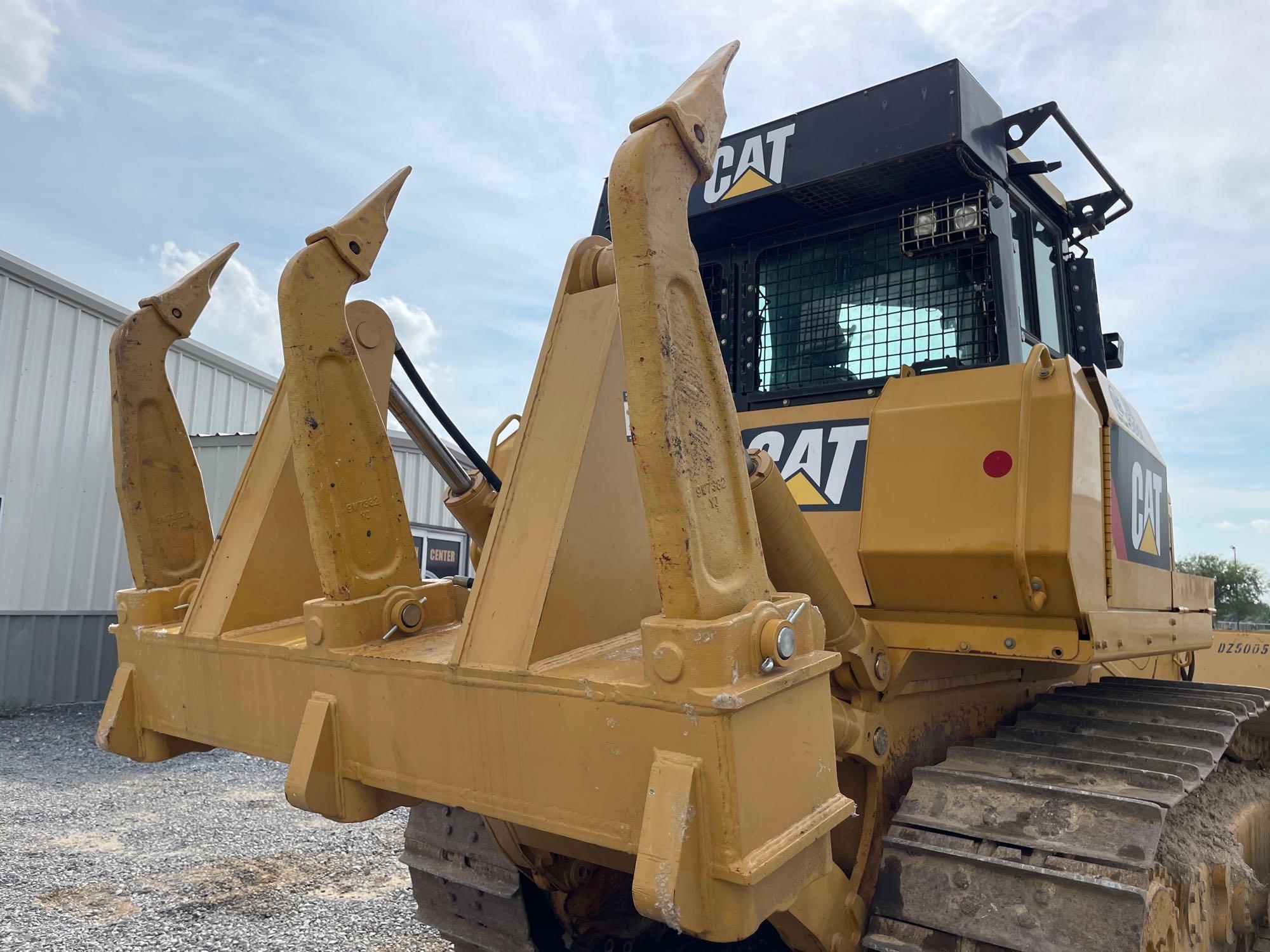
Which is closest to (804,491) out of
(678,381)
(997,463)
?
(997,463)

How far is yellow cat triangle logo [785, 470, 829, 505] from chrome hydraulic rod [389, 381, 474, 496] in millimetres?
1047

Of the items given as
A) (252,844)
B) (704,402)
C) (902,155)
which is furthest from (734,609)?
(252,844)

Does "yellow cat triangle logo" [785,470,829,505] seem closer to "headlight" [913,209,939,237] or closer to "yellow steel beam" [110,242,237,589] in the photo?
"headlight" [913,209,939,237]

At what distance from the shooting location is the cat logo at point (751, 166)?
11.0 ft

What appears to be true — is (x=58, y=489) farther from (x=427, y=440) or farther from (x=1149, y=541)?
(x=1149, y=541)

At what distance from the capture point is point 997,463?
2402 millimetres

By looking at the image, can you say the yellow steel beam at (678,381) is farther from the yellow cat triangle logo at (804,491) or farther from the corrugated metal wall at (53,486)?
the corrugated metal wall at (53,486)

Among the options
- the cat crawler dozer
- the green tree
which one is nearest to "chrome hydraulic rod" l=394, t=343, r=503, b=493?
the cat crawler dozer

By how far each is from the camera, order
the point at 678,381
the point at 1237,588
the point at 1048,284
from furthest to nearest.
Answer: the point at 1237,588 < the point at 1048,284 < the point at 678,381

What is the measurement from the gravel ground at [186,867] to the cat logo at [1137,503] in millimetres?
3304

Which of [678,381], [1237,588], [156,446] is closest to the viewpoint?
[678,381]

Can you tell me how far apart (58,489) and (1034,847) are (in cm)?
1182

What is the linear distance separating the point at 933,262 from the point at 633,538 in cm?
183

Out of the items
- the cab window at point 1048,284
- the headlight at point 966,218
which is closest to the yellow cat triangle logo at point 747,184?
the headlight at point 966,218
